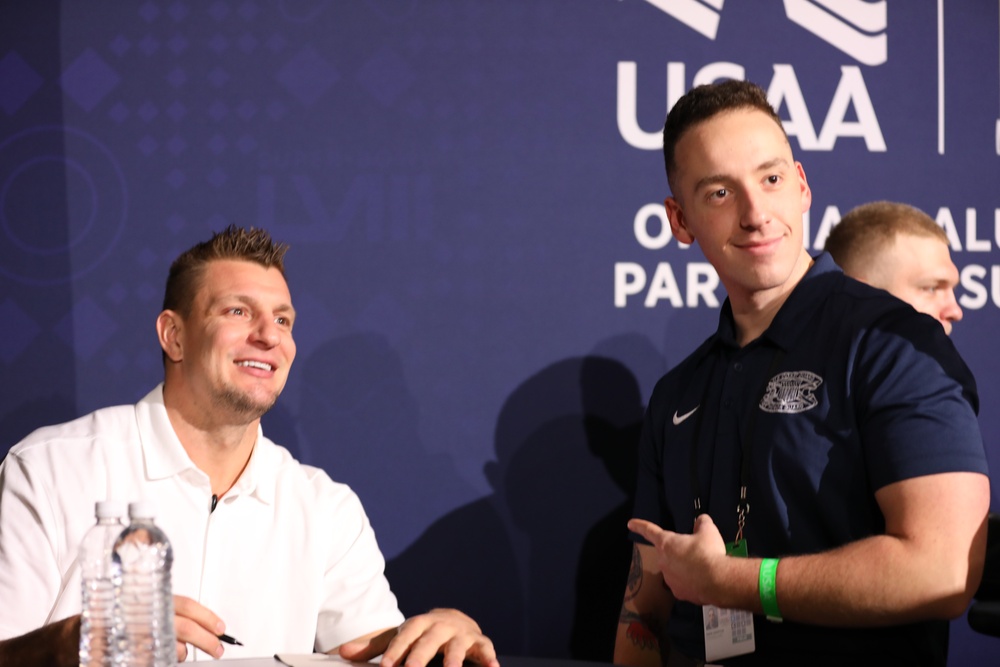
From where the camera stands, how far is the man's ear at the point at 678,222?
7.13 ft

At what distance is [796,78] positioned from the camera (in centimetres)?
281

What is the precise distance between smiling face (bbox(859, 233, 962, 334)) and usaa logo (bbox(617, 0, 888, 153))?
392 mm

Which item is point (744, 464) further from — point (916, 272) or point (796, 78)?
point (796, 78)

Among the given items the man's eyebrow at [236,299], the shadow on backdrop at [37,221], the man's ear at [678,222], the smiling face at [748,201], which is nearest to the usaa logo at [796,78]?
the man's ear at [678,222]

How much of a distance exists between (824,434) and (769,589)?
12.3 inches

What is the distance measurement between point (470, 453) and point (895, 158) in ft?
4.78

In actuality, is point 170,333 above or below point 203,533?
above

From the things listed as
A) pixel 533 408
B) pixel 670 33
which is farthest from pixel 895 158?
pixel 533 408

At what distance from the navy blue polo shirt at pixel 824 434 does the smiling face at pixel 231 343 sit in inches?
36.8

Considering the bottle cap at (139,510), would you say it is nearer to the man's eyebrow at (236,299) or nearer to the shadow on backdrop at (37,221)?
the man's eyebrow at (236,299)

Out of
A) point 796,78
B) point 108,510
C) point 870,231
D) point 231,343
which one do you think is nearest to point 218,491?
point 231,343

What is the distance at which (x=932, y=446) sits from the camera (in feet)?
5.48

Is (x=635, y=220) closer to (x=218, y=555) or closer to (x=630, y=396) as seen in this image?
(x=630, y=396)

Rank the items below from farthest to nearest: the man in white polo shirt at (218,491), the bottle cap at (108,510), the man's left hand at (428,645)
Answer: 1. the man in white polo shirt at (218,491)
2. the man's left hand at (428,645)
3. the bottle cap at (108,510)
